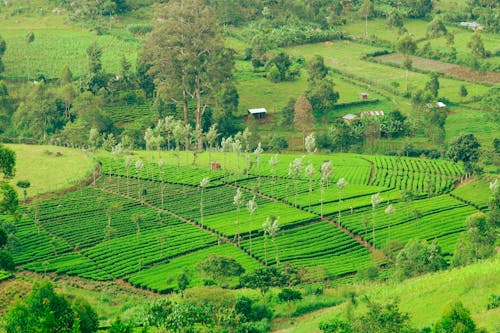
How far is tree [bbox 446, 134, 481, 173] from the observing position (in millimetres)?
101125

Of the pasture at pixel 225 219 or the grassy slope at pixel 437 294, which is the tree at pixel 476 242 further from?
the pasture at pixel 225 219

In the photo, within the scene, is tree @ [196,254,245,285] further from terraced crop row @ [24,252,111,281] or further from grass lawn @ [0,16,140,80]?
grass lawn @ [0,16,140,80]

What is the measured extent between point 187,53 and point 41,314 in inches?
3173

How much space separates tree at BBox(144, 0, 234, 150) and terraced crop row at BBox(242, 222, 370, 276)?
1609 inches

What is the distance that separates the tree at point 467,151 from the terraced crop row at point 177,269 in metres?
33.7

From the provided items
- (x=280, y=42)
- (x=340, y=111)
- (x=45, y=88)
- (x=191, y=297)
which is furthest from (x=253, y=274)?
(x=280, y=42)

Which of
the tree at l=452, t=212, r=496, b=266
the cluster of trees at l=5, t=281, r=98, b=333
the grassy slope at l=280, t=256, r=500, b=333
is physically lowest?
the tree at l=452, t=212, r=496, b=266

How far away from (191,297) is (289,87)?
8066 centimetres

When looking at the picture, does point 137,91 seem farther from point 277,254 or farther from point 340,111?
point 277,254

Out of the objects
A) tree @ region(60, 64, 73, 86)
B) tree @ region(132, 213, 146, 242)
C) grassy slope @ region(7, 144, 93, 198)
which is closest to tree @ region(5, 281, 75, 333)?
tree @ region(132, 213, 146, 242)

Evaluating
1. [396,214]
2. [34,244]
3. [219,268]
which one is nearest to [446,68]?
[396,214]

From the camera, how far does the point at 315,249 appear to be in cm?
8244

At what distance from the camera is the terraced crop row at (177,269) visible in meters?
74.6

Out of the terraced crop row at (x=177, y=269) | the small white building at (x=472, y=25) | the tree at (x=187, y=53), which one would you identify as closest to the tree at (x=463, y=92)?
the tree at (x=187, y=53)
